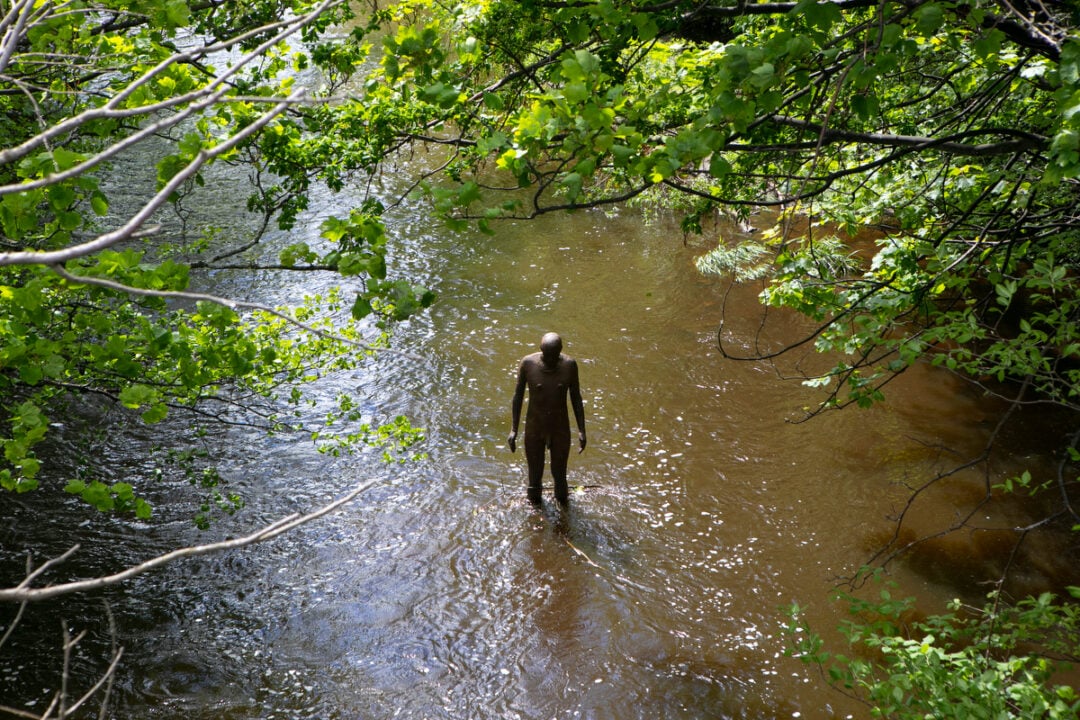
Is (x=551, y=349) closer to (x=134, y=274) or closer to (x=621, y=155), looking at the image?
(x=134, y=274)

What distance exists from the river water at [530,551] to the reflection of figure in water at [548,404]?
1.99 ft

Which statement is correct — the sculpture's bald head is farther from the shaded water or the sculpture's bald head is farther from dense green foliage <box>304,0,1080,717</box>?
dense green foliage <box>304,0,1080,717</box>

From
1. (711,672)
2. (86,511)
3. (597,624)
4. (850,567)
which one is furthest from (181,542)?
(850,567)

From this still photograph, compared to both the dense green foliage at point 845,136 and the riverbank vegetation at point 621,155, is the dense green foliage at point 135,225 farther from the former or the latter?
the dense green foliage at point 845,136

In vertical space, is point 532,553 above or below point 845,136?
below

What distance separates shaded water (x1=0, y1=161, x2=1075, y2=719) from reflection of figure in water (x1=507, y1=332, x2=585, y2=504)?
601 millimetres

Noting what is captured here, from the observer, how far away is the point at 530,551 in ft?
23.9

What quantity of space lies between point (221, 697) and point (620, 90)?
4865 millimetres

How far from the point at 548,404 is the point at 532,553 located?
51.4 inches

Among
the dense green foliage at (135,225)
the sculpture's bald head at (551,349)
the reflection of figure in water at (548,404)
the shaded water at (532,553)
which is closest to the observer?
the dense green foliage at (135,225)

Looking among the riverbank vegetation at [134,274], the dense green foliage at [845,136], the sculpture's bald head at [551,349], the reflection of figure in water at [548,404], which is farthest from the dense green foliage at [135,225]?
the sculpture's bald head at [551,349]

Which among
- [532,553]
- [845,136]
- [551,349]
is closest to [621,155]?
[845,136]

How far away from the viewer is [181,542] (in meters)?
7.25

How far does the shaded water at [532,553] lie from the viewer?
585cm
